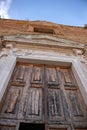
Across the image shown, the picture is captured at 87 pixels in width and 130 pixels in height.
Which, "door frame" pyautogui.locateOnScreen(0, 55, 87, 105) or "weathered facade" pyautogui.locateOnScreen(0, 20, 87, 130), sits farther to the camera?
"door frame" pyautogui.locateOnScreen(0, 55, 87, 105)

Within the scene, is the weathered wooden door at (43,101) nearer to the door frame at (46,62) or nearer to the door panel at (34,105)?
the door panel at (34,105)

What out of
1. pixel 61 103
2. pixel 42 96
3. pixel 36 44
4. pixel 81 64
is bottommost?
pixel 61 103

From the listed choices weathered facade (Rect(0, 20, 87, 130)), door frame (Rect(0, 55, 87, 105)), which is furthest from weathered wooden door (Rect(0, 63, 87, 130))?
door frame (Rect(0, 55, 87, 105))

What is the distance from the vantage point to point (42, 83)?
358 cm

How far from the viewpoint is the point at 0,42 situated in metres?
4.88

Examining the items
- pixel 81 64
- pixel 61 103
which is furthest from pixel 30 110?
pixel 81 64

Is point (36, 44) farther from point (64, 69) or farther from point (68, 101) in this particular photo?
point (68, 101)

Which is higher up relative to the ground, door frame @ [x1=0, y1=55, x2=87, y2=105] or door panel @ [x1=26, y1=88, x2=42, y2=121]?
door frame @ [x1=0, y1=55, x2=87, y2=105]

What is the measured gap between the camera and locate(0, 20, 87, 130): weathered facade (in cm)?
259

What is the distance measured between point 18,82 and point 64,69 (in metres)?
1.50

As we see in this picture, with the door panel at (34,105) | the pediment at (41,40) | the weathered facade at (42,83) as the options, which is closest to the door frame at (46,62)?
the weathered facade at (42,83)

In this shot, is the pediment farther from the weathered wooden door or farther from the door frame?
the weathered wooden door

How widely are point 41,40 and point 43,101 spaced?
2.59m

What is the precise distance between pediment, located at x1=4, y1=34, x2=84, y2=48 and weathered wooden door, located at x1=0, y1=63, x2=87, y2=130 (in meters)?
1.08
